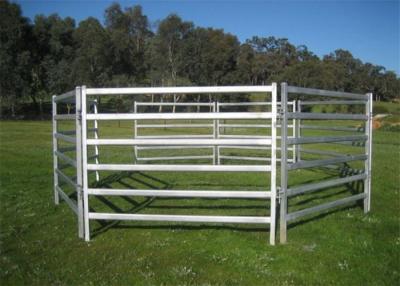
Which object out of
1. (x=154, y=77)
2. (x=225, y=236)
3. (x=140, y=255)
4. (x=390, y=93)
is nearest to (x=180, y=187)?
(x=225, y=236)

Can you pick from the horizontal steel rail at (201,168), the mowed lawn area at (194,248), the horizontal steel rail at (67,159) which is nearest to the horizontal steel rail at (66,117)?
the horizontal steel rail at (67,159)

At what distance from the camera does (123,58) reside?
204ft

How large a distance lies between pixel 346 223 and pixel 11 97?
46.3m

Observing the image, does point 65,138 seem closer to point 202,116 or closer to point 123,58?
point 202,116

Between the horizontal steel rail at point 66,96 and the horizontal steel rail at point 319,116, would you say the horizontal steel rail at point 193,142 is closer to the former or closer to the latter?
the horizontal steel rail at point 319,116

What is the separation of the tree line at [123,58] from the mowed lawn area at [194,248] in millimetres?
44043

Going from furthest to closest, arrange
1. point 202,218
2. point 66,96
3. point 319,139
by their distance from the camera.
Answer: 1. point 66,96
2. point 319,139
3. point 202,218

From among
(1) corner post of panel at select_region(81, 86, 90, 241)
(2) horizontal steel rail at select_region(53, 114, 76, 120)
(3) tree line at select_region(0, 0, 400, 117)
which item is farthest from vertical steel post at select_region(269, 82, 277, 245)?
(3) tree line at select_region(0, 0, 400, 117)

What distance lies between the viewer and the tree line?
50.1m

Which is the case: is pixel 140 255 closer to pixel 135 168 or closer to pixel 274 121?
pixel 135 168

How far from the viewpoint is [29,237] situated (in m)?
5.68

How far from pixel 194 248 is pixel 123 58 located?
2352 inches

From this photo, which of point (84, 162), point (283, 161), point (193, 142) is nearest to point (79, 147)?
point (84, 162)

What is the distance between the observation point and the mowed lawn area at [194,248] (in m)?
4.44
